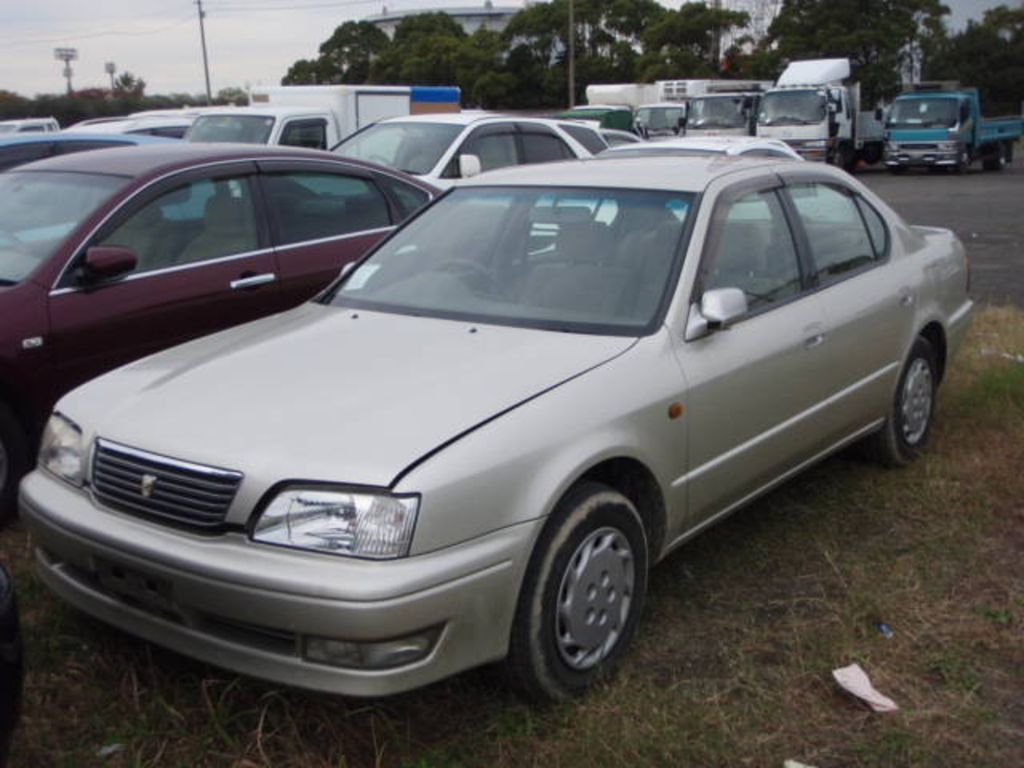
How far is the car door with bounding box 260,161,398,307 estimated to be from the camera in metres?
5.85

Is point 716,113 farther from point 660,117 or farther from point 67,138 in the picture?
point 67,138

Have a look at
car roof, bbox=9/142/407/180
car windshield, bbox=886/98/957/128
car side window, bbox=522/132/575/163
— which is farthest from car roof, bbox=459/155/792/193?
car windshield, bbox=886/98/957/128

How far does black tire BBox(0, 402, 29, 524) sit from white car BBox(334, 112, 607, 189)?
5899mm

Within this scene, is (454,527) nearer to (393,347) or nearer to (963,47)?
(393,347)

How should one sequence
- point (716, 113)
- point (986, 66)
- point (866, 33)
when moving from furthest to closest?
point (986, 66) < point (866, 33) < point (716, 113)

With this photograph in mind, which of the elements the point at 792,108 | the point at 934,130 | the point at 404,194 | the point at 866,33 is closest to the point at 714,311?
the point at 404,194

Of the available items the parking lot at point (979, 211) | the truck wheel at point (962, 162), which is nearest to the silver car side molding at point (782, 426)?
the parking lot at point (979, 211)

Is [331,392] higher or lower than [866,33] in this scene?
lower

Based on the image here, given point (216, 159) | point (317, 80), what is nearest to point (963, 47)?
point (317, 80)

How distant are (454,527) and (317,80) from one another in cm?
6431

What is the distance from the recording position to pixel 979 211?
66.0ft

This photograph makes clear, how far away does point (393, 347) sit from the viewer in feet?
12.2

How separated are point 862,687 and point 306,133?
480 inches

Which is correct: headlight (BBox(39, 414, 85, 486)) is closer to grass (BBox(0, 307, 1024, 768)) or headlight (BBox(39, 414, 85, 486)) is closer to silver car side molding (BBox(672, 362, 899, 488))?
grass (BBox(0, 307, 1024, 768))
